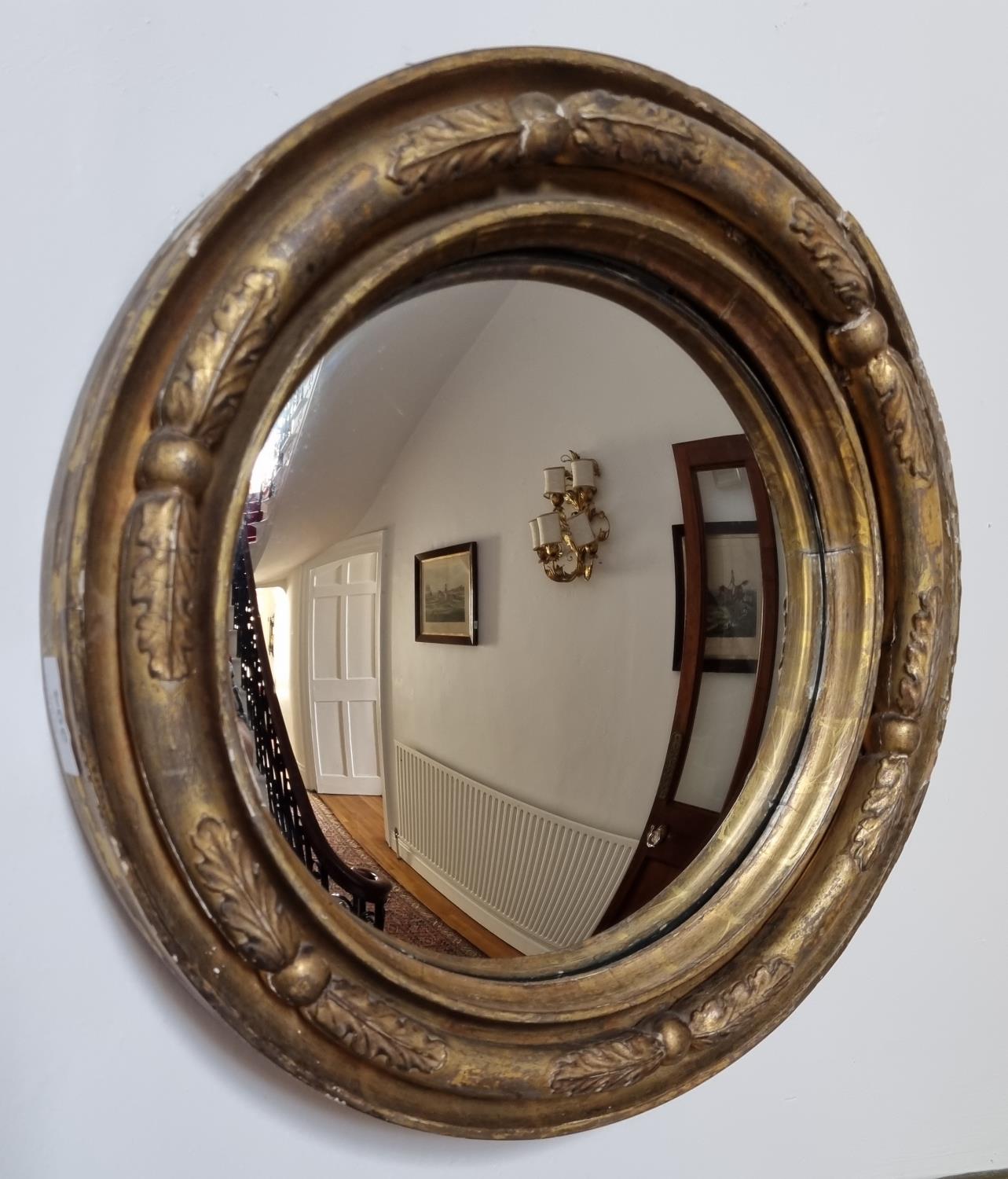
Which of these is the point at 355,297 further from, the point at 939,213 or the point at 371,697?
the point at 939,213

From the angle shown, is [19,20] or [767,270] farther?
[767,270]

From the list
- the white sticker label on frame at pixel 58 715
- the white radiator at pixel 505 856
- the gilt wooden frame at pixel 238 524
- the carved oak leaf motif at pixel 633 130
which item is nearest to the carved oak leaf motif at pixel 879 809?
the gilt wooden frame at pixel 238 524

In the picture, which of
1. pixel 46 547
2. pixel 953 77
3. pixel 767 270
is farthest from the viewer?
pixel 953 77

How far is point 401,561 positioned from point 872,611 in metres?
0.44

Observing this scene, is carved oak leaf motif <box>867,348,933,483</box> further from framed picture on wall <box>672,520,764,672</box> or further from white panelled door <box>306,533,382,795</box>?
white panelled door <box>306,533,382,795</box>

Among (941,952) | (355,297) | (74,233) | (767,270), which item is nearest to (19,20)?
(74,233)

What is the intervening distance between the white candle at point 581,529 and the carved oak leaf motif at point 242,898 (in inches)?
13.7

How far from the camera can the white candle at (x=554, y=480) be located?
0.80 m

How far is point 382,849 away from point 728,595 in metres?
0.37

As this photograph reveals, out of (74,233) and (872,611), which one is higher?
(74,233)

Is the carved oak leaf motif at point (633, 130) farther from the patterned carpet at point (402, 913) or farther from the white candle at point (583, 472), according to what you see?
the patterned carpet at point (402, 913)

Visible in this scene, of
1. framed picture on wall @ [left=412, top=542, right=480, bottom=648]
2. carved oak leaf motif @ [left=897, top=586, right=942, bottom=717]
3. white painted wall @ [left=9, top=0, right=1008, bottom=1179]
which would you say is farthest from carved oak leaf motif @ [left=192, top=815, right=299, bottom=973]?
carved oak leaf motif @ [left=897, top=586, right=942, bottom=717]

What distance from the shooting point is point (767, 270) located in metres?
0.86

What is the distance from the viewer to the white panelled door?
2.39 ft
